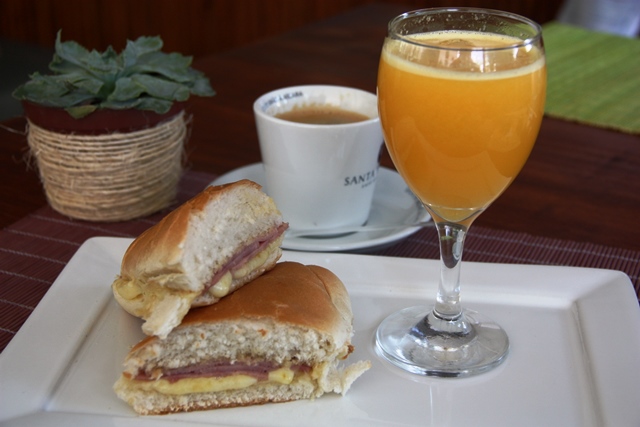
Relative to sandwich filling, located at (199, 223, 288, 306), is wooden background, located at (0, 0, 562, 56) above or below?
below

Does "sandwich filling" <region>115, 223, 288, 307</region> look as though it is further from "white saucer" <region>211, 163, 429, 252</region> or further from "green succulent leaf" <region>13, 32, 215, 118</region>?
"green succulent leaf" <region>13, 32, 215, 118</region>

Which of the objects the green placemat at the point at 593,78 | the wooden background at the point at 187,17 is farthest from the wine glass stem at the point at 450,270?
the wooden background at the point at 187,17

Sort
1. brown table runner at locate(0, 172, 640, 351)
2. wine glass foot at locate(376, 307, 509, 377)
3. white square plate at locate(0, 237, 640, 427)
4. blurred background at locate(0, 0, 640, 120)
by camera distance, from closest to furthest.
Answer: white square plate at locate(0, 237, 640, 427) < wine glass foot at locate(376, 307, 509, 377) < brown table runner at locate(0, 172, 640, 351) < blurred background at locate(0, 0, 640, 120)

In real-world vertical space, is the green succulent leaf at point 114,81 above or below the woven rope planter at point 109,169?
above

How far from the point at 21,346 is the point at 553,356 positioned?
0.73m

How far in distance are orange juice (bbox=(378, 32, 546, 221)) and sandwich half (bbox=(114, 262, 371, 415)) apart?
0.25 m

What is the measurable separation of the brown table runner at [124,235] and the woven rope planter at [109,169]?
0.03 meters

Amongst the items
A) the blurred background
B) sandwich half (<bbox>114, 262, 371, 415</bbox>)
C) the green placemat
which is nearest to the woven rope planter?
sandwich half (<bbox>114, 262, 371, 415</bbox>)

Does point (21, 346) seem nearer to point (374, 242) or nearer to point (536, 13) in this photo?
point (374, 242)

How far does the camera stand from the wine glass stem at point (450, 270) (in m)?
1.14

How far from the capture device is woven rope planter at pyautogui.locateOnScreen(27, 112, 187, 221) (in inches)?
56.1

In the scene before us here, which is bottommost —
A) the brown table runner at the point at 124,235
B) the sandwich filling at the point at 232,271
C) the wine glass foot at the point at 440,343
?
the brown table runner at the point at 124,235

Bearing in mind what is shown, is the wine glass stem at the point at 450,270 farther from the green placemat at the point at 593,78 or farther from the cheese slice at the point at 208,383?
the green placemat at the point at 593,78

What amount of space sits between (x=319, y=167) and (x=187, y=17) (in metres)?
3.45
